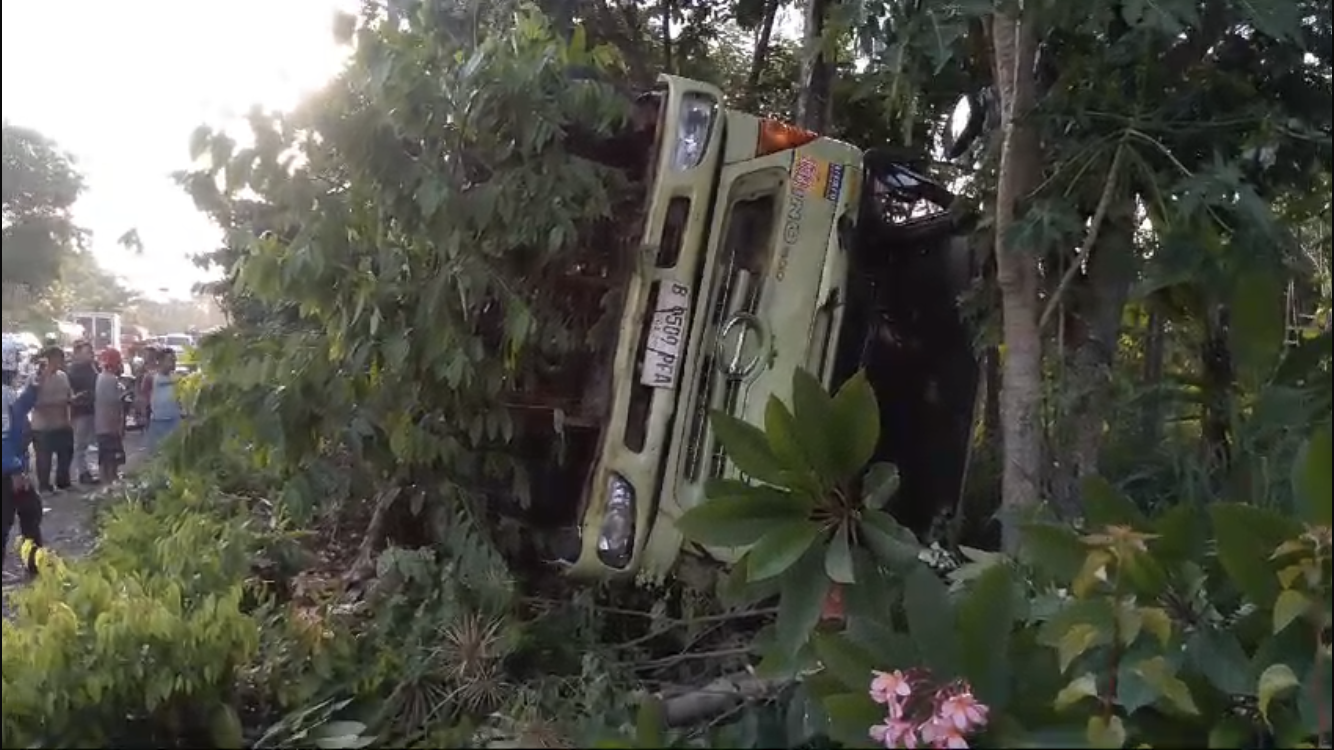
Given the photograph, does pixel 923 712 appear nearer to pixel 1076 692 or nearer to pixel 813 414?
pixel 1076 692

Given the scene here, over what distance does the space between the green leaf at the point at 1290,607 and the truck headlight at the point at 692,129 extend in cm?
231

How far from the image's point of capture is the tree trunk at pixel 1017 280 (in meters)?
3.46

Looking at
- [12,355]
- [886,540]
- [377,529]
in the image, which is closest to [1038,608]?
[886,540]

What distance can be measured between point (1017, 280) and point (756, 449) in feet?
6.14

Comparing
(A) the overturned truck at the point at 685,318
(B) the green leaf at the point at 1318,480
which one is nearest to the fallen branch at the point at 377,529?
(A) the overturned truck at the point at 685,318

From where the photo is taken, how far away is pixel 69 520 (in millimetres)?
2316

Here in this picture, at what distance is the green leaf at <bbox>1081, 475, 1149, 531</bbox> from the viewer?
1873 millimetres

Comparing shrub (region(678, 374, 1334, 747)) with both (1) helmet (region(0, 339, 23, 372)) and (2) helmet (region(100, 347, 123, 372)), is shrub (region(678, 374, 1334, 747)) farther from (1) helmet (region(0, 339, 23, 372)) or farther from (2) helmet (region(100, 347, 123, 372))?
(2) helmet (region(100, 347, 123, 372))

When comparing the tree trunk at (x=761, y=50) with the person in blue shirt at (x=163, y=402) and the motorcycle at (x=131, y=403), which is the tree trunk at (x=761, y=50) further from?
the motorcycle at (x=131, y=403)

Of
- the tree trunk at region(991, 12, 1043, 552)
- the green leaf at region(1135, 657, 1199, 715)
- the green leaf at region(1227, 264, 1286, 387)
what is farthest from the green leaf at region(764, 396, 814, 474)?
the tree trunk at region(991, 12, 1043, 552)

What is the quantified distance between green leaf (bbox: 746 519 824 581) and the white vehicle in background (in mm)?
1082

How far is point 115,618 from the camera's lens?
6.94ft

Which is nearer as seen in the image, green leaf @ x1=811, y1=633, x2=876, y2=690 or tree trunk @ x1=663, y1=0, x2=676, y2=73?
green leaf @ x1=811, y1=633, x2=876, y2=690

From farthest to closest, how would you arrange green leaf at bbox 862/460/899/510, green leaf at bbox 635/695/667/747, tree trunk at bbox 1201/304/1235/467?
tree trunk at bbox 1201/304/1235/467 < green leaf at bbox 862/460/899/510 < green leaf at bbox 635/695/667/747
